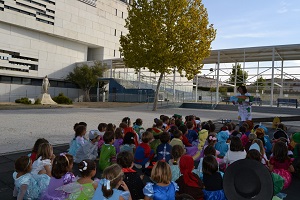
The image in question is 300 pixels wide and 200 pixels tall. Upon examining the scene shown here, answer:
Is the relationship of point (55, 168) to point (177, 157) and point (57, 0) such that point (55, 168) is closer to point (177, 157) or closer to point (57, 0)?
→ point (177, 157)

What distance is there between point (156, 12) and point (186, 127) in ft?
54.4

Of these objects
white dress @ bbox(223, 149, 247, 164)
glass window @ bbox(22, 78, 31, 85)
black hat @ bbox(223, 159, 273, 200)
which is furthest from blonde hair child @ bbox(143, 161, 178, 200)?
glass window @ bbox(22, 78, 31, 85)

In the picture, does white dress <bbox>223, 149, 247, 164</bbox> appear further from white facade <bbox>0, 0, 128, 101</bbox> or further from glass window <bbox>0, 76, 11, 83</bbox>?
glass window <bbox>0, 76, 11, 83</bbox>

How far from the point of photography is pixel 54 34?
4169 centimetres

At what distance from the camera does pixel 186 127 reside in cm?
728

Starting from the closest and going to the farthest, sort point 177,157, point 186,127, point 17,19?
1. point 177,157
2. point 186,127
3. point 17,19

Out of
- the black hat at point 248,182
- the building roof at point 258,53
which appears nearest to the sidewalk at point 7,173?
the black hat at point 248,182

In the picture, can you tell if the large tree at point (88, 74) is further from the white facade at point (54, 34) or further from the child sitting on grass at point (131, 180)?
the child sitting on grass at point (131, 180)

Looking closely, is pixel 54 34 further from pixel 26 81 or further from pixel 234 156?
pixel 234 156

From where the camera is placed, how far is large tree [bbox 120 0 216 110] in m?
20.9

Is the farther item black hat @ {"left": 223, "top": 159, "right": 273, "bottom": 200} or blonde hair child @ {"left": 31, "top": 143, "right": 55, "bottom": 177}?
blonde hair child @ {"left": 31, "top": 143, "right": 55, "bottom": 177}

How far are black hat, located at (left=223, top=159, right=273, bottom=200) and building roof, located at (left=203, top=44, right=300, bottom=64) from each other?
983 inches

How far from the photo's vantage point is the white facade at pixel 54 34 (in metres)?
36.3

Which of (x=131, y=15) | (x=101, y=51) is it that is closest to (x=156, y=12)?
(x=131, y=15)
